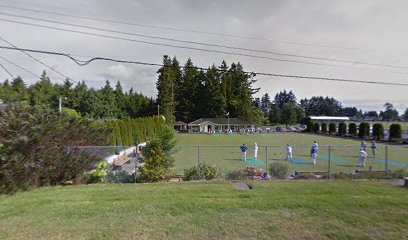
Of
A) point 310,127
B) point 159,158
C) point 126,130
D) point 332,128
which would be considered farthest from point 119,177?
point 310,127

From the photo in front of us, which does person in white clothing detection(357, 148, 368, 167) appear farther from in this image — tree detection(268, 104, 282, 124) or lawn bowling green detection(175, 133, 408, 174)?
tree detection(268, 104, 282, 124)

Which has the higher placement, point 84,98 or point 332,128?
point 84,98

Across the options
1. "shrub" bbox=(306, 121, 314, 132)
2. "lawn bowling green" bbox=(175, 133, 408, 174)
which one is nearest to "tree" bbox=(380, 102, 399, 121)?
"shrub" bbox=(306, 121, 314, 132)

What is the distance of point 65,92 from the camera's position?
69.8 metres

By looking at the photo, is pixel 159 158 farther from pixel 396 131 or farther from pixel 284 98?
pixel 284 98

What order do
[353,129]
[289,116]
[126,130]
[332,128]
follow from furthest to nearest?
[289,116] < [332,128] < [353,129] < [126,130]

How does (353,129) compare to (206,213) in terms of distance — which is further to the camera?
(353,129)

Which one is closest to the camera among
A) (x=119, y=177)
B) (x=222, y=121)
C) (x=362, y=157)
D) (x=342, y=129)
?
(x=119, y=177)

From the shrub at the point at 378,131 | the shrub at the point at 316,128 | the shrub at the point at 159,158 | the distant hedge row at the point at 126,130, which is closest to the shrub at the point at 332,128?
the shrub at the point at 316,128

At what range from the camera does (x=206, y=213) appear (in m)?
6.35

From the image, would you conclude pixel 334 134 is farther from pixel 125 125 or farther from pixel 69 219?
pixel 69 219

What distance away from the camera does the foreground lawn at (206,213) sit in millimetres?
5293

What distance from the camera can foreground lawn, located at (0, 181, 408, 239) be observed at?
529 cm

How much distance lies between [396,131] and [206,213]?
45.1 meters
